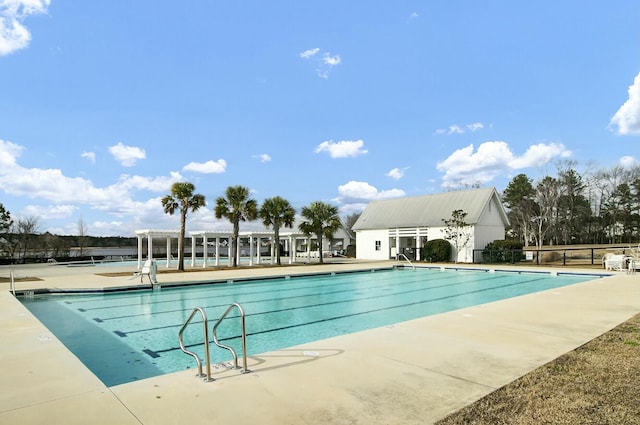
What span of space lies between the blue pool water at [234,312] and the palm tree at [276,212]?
936cm

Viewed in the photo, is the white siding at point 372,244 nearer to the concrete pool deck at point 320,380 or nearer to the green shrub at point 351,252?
the green shrub at point 351,252

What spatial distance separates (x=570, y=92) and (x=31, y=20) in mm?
17819

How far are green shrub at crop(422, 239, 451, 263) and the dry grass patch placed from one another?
23.9 meters

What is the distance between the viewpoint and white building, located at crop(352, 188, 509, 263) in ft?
94.5

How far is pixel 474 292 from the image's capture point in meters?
14.4

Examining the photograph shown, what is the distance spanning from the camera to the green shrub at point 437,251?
2844 centimetres

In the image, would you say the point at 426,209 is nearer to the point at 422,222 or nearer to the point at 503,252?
the point at 422,222

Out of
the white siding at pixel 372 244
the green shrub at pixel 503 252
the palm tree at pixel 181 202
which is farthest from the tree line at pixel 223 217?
the green shrub at pixel 503 252

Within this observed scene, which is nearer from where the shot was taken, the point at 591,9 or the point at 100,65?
the point at 591,9

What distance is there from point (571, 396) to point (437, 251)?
2563 cm

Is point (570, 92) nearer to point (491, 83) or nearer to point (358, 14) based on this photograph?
point (491, 83)

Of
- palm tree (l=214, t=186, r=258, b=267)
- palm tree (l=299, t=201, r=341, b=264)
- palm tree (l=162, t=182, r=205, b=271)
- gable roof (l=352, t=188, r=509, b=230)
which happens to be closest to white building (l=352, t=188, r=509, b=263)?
gable roof (l=352, t=188, r=509, b=230)

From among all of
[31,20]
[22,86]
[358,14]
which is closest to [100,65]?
[22,86]

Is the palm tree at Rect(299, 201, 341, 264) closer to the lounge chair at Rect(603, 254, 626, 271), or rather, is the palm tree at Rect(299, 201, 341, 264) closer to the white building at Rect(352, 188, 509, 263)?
the white building at Rect(352, 188, 509, 263)
